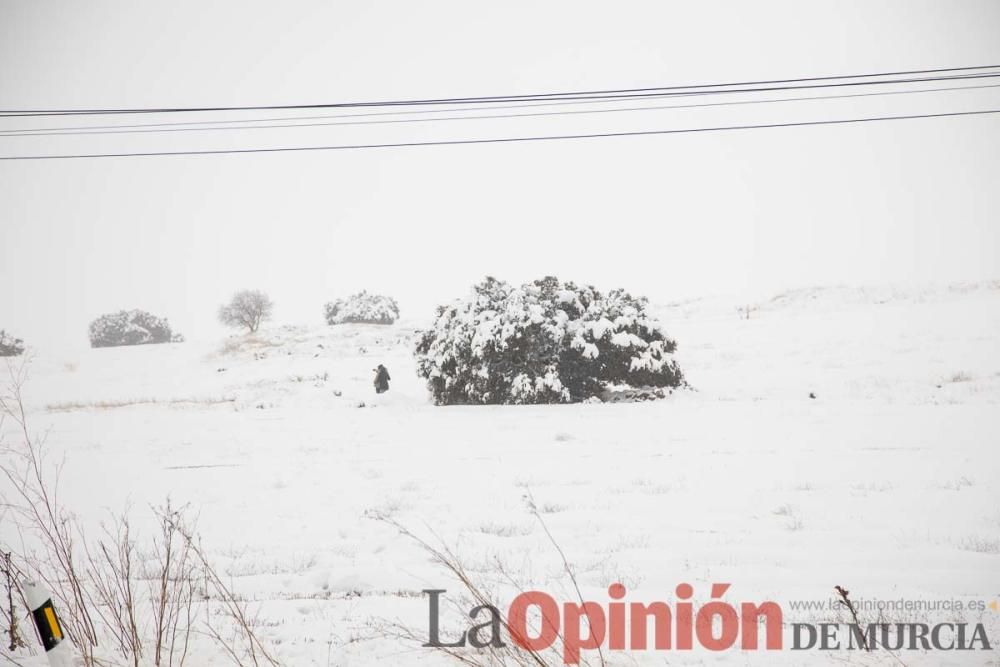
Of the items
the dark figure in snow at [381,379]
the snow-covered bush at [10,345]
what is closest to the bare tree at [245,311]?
the snow-covered bush at [10,345]

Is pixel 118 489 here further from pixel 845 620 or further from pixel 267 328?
pixel 267 328

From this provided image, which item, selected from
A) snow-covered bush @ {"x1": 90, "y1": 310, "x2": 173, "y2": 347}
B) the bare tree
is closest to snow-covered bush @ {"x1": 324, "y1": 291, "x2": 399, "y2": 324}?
the bare tree

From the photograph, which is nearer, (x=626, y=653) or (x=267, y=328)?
(x=626, y=653)

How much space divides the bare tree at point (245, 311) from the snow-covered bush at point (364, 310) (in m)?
5.19

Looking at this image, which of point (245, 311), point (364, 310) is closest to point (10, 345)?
point (245, 311)

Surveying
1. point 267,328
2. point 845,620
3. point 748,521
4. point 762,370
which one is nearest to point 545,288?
point 762,370

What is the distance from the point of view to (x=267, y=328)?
33.5m

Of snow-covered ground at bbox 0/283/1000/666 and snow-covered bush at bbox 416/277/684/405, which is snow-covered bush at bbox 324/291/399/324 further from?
snow-covered bush at bbox 416/277/684/405

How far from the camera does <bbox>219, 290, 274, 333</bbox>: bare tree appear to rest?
35.6 meters

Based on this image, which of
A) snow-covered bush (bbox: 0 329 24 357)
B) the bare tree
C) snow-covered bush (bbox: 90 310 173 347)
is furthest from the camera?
the bare tree

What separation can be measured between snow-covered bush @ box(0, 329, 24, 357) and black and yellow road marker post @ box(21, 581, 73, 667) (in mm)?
32072

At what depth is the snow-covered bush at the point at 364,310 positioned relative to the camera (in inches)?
1382

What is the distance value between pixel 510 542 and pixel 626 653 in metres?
1.82

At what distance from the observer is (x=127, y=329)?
35625 millimetres
